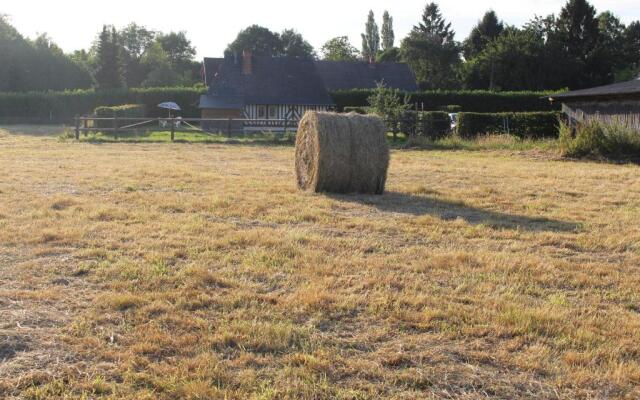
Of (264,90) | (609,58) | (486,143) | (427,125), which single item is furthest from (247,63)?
(609,58)

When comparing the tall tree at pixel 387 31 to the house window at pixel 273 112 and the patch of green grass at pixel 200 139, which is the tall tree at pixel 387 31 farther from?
the patch of green grass at pixel 200 139

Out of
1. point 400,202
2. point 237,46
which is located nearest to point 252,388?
point 400,202

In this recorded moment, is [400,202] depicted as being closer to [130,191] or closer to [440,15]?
[130,191]

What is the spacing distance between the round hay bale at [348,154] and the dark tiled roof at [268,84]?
1232 inches

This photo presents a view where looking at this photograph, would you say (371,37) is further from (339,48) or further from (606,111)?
(606,111)

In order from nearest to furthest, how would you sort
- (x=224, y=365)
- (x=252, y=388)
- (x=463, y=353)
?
(x=252, y=388) → (x=224, y=365) → (x=463, y=353)

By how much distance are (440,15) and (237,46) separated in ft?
84.8

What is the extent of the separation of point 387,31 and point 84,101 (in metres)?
72.5

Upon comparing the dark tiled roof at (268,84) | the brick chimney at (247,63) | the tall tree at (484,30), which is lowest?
the dark tiled roof at (268,84)

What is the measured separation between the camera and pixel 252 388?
3.25 m

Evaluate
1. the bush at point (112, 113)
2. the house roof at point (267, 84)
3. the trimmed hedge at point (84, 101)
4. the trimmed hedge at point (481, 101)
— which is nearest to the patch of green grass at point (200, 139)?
the bush at point (112, 113)

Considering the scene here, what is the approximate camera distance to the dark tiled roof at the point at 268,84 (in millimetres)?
41750

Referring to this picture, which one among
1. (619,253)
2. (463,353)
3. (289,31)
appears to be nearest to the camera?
(463,353)

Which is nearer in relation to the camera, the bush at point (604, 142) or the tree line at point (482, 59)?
the bush at point (604, 142)
